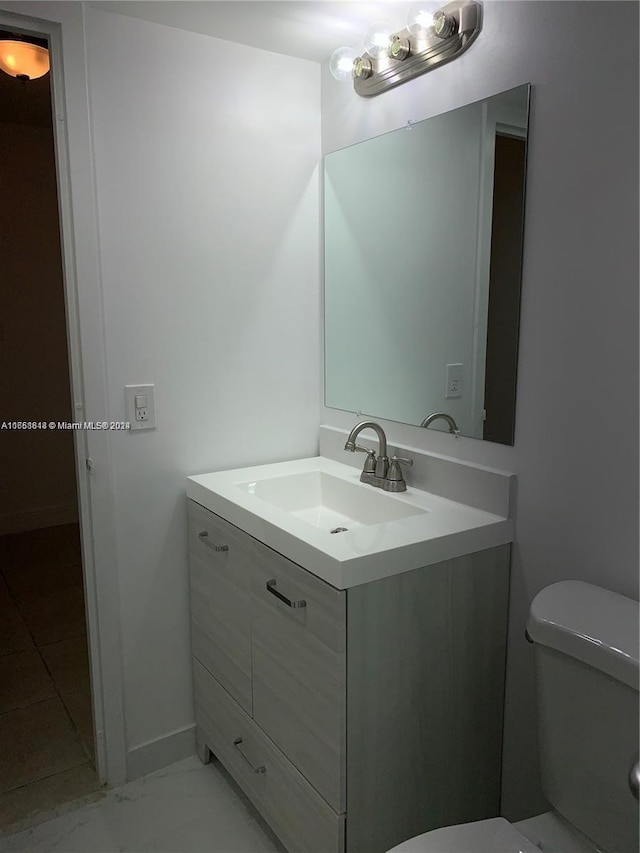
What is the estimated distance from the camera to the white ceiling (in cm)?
166

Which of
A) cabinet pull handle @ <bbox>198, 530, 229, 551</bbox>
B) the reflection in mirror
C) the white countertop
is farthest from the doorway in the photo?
the reflection in mirror

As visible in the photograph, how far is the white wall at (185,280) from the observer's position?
5.90ft

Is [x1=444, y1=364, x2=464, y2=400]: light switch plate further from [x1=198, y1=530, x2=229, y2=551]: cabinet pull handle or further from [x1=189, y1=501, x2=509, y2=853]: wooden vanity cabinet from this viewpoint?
[x1=198, y1=530, x2=229, y2=551]: cabinet pull handle

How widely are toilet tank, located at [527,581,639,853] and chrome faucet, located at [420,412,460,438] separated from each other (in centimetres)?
54

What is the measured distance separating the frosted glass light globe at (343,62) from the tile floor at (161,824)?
210 centimetres

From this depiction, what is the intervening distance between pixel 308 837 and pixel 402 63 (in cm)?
196

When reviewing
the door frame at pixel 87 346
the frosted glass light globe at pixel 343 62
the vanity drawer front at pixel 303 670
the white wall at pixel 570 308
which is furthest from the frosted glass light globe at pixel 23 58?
the vanity drawer front at pixel 303 670

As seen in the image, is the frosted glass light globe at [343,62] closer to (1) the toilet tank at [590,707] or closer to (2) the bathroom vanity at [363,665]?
(2) the bathroom vanity at [363,665]

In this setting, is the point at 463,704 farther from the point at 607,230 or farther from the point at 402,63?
the point at 402,63

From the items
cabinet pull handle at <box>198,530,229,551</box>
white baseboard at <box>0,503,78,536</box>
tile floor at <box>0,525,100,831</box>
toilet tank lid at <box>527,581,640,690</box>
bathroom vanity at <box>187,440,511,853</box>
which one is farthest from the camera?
white baseboard at <box>0,503,78,536</box>

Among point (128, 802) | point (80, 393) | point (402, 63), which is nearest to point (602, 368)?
point (402, 63)

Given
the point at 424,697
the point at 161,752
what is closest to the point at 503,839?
the point at 424,697

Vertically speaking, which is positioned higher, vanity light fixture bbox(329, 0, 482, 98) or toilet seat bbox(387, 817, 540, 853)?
vanity light fixture bbox(329, 0, 482, 98)

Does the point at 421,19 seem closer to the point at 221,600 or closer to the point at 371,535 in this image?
the point at 371,535
